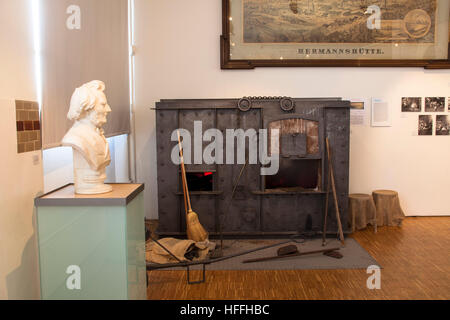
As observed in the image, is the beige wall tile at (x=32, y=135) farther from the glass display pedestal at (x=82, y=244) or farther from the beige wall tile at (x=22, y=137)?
the glass display pedestal at (x=82, y=244)

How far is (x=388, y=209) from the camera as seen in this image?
17.6ft

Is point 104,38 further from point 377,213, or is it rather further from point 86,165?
point 377,213

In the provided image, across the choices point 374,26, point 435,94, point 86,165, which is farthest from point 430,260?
point 86,165

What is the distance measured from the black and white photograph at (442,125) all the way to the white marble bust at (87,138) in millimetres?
4675

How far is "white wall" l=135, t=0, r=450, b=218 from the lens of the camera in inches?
216

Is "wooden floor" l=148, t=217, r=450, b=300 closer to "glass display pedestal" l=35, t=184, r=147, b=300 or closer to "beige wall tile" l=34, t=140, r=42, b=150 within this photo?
"glass display pedestal" l=35, t=184, r=147, b=300

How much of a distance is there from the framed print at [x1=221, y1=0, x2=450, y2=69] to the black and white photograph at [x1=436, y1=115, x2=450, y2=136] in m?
0.68

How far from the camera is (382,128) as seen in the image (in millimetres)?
5676

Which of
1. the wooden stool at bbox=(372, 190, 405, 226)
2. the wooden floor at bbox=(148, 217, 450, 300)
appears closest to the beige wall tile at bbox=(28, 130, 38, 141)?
the wooden floor at bbox=(148, 217, 450, 300)

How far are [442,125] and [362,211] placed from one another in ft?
5.53

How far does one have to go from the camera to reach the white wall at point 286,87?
5477 millimetres

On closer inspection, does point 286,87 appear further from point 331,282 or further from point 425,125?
point 331,282
